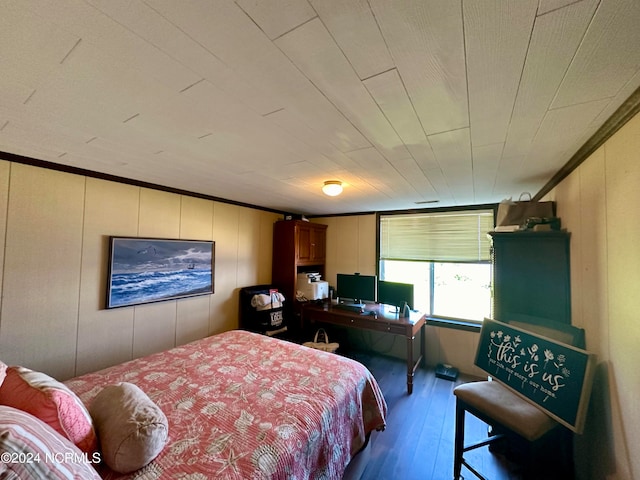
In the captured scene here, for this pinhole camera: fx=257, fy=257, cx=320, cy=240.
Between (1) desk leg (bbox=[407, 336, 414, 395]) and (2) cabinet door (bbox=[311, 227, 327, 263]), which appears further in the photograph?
(2) cabinet door (bbox=[311, 227, 327, 263])

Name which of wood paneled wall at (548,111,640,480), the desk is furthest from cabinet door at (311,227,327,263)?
wood paneled wall at (548,111,640,480)

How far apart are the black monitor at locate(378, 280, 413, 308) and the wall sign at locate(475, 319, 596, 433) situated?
1375mm

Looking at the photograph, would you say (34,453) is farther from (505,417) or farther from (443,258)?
(443,258)

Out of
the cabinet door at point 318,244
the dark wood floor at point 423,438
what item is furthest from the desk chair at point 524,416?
the cabinet door at point 318,244

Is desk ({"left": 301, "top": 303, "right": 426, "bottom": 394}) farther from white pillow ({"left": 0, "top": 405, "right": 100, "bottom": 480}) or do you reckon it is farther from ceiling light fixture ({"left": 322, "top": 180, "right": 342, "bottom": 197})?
white pillow ({"left": 0, "top": 405, "right": 100, "bottom": 480})

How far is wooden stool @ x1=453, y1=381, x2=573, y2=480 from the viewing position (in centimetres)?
149

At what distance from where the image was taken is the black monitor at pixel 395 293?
3.57m

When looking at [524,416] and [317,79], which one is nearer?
[317,79]

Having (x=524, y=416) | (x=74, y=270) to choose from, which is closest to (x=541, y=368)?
(x=524, y=416)

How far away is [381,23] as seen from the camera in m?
0.79

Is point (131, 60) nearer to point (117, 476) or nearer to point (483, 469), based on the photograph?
point (117, 476)

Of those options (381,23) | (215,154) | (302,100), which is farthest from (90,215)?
(381,23)

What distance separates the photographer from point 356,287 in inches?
162

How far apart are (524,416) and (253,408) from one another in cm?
165
